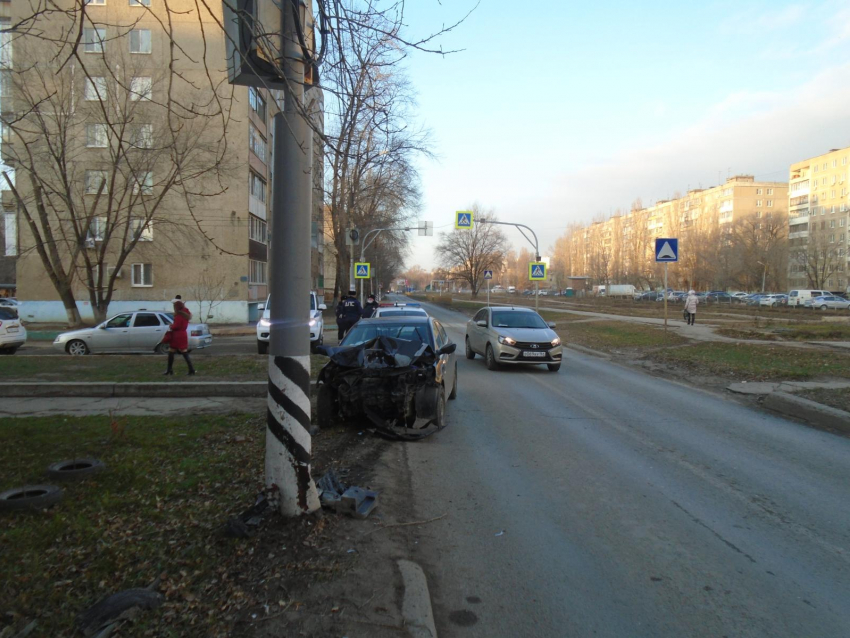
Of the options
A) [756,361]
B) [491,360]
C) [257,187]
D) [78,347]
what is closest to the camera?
[756,361]

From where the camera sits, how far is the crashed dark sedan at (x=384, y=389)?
24.8 ft

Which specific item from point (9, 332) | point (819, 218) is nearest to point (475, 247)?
point (819, 218)

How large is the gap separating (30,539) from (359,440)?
3845 millimetres

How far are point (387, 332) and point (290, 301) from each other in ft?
16.6

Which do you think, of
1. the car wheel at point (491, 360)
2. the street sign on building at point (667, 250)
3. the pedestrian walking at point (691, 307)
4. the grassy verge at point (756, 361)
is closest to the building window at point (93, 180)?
the car wheel at point (491, 360)

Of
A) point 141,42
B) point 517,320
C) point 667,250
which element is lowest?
point 517,320

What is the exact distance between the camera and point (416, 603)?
3311 mm

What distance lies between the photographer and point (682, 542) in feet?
14.3

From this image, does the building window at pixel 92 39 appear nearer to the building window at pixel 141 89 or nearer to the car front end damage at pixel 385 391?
the building window at pixel 141 89

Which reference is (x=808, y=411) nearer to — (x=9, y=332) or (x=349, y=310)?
(x=349, y=310)

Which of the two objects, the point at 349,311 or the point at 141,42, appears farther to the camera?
the point at 141,42

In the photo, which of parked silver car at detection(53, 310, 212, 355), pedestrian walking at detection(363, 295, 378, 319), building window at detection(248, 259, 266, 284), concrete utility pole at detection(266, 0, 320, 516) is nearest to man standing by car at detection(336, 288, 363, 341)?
pedestrian walking at detection(363, 295, 378, 319)

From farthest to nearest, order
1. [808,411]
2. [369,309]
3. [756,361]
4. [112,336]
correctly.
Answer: [369,309] < [112,336] < [756,361] < [808,411]

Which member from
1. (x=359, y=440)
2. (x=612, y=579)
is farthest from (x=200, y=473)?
(x=612, y=579)
